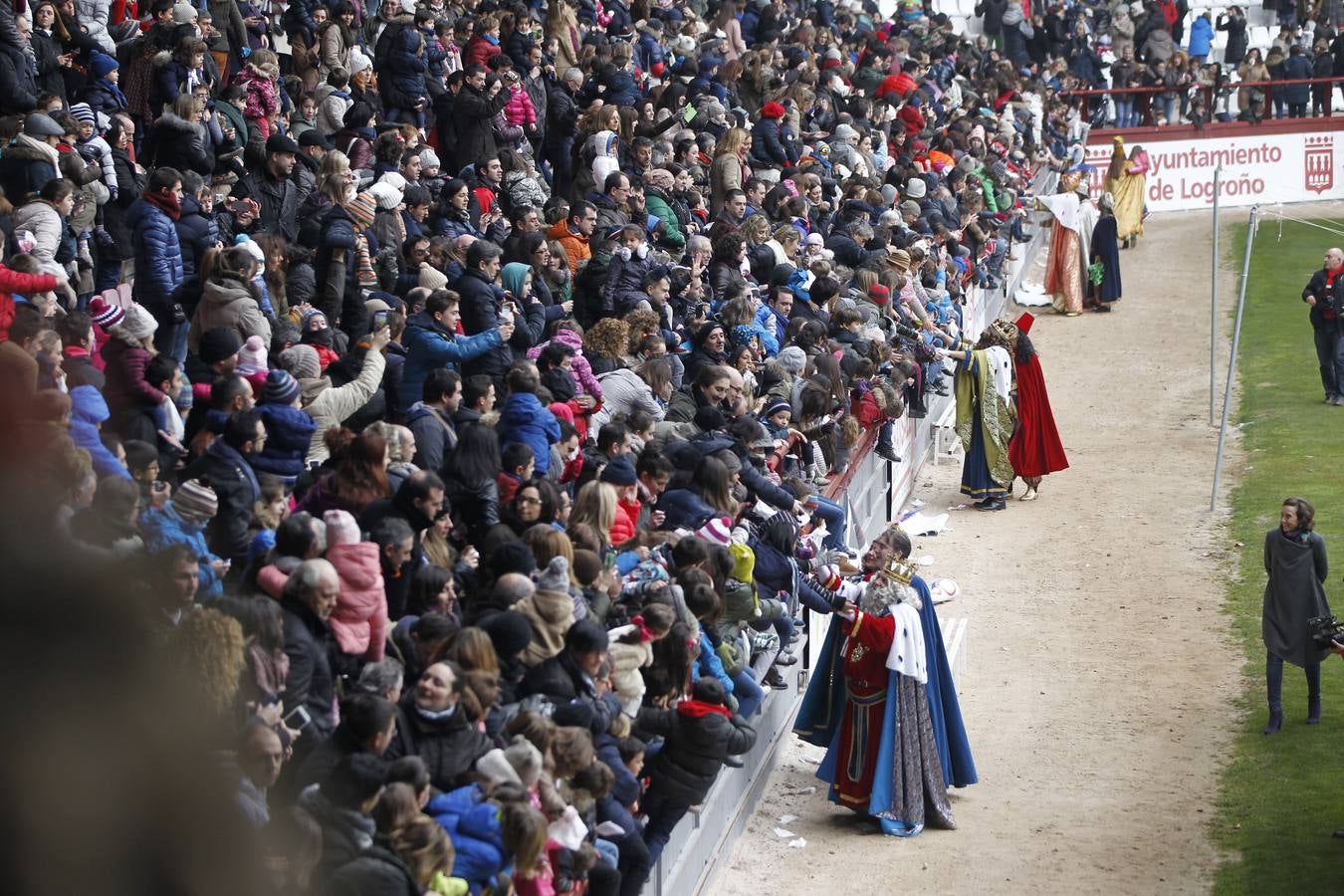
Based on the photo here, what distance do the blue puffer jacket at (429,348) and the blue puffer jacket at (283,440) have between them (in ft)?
7.12

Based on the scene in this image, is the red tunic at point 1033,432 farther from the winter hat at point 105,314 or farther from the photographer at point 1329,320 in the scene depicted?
the winter hat at point 105,314

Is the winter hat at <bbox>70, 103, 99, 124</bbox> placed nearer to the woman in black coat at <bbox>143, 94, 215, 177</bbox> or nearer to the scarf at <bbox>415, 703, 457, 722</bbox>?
the woman in black coat at <bbox>143, 94, 215, 177</bbox>

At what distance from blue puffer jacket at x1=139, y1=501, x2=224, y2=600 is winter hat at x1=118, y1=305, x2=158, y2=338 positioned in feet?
5.74

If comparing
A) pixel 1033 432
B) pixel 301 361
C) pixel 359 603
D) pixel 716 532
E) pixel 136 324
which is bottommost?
pixel 1033 432

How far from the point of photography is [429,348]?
424 inches

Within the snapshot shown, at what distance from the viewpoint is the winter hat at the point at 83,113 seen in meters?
11.5

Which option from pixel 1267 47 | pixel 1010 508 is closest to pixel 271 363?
pixel 1010 508

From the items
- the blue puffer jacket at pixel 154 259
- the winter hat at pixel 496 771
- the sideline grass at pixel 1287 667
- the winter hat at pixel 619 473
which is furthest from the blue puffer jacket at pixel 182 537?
the sideline grass at pixel 1287 667

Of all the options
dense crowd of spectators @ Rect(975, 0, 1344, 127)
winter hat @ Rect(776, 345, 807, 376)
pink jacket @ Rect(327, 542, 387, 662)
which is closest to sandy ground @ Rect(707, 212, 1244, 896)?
winter hat @ Rect(776, 345, 807, 376)

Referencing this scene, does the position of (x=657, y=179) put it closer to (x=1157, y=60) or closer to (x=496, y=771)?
(x=496, y=771)

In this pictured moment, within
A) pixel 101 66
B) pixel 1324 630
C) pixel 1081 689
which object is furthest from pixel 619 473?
pixel 101 66

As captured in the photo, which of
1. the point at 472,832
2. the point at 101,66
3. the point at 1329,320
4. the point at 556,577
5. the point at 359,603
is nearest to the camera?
the point at 472,832

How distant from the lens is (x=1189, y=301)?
93.2 ft

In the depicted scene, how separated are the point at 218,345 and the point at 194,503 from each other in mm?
1827
